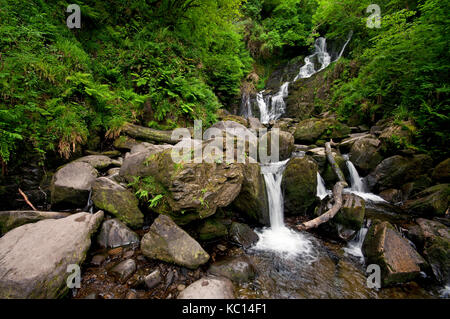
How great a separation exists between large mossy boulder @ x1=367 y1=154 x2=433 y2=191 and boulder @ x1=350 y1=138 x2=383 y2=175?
0.33 m

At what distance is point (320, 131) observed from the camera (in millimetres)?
8445

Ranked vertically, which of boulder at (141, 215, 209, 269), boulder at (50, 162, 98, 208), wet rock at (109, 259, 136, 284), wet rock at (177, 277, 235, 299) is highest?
boulder at (50, 162, 98, 208)

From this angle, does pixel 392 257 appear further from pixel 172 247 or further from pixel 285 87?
pixel 285 87

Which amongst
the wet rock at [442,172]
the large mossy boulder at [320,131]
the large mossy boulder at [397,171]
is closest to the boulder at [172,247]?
the large mossy boulder at [397,171]

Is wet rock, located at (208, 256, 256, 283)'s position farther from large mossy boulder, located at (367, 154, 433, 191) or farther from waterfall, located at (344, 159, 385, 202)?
large mossy boulder, located at (367, 154, 433, 191)

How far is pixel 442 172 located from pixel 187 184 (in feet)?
23.4

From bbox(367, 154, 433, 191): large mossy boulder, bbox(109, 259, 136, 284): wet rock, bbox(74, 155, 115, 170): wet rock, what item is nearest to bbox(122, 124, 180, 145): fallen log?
bbox(74, 155, 115, 170): wet rock

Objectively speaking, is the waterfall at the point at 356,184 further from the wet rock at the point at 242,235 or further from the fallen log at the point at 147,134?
the fallen log at the point at 147,134

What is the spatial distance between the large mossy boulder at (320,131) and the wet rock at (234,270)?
281 inches

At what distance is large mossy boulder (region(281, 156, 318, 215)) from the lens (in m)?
5.09

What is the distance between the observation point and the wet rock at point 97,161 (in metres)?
4.51
